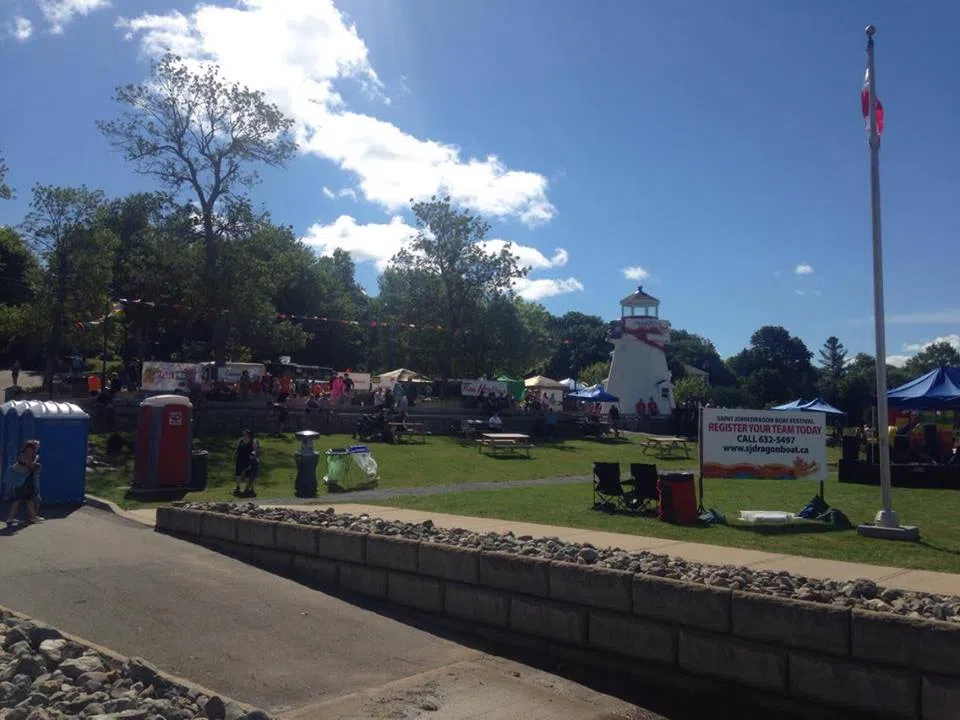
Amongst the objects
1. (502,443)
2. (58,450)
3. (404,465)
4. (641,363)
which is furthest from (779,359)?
(58,450)

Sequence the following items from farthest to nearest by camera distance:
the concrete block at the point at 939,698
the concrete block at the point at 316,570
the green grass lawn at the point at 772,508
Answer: the green grass lawn at the point at 772,508, the concrete block at the point at 316,570, the concrete block at the point at 939,698

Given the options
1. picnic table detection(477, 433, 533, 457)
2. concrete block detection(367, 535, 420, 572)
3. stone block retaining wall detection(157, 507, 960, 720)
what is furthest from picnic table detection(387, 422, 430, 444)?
concrete block detection(367, 535, 420, 572)

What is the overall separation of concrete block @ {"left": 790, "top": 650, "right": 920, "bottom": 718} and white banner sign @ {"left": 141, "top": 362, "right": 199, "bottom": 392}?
2738cm

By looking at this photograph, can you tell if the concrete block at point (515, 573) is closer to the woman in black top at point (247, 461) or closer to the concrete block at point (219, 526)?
the concrete block at point (219, 526)

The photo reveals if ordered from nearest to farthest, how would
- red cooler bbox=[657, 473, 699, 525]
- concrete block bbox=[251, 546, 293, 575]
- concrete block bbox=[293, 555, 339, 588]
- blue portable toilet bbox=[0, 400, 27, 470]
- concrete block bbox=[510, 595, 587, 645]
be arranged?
1. concrete block bbox=[510, 595, 587, 645]
2. concrete block bbox=[293, 555, 339, 588]
3. concrete block bbox=[251, 546, 293, 575]
4. red cooler bbox=[657, 473, 699, 525]
5. blue portable toilet bbox=[0, 400, 27, 470]

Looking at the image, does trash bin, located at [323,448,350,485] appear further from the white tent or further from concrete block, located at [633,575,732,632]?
the white tent

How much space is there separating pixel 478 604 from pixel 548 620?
33.5 inches

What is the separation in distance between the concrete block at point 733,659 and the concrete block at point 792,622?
0.32 ft

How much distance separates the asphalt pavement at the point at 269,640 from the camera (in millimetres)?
6461

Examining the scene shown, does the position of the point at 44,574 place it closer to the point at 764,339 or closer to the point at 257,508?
the point at 257,508

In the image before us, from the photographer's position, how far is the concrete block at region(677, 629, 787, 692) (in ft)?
20.7

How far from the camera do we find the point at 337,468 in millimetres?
18531

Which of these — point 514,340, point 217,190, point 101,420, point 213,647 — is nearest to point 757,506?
point 213,647

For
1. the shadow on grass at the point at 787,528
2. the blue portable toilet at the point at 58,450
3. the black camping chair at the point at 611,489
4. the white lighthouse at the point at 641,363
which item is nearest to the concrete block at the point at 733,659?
the shadow on grass at the point at 787,528
